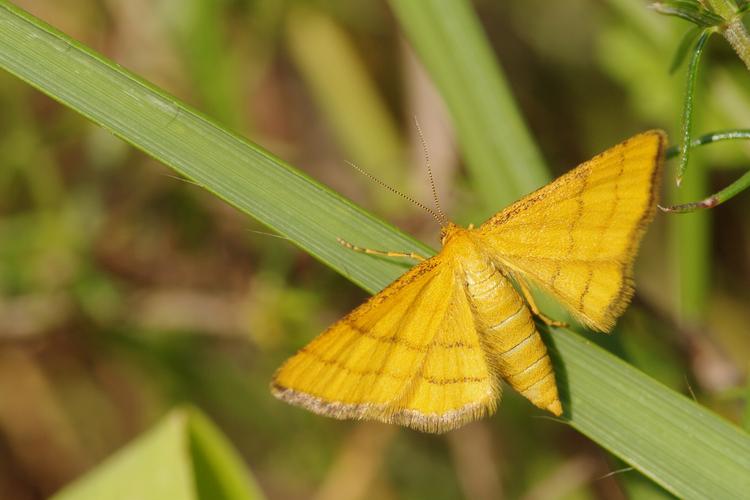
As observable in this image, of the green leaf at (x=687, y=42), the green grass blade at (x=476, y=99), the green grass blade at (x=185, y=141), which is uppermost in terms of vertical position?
the green leaf at (x=687, y=42)

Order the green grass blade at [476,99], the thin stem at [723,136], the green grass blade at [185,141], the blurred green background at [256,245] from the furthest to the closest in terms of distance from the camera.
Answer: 1. the blurred green background at [256,245]
2. the green grass blade at [476,99]
3. the green grass blade at [185,141]
4. the thin stem at [723,136]

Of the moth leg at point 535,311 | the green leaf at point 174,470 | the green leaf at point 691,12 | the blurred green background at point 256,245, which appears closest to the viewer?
the green leaf at point 691,12

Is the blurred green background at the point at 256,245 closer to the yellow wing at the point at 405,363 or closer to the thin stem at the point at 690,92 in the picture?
the yellow wing at the point at 405,363

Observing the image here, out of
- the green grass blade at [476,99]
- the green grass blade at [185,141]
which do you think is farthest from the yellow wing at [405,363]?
the green grass blade at [476,99]

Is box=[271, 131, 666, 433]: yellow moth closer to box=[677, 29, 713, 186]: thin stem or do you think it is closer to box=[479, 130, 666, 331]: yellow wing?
box=[479, 130, 666, 331]: yellow wing

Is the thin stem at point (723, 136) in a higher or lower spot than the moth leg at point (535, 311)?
higher

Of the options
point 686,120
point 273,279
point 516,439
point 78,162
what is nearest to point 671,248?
point 516,439

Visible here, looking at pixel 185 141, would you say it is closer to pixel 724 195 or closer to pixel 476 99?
pixel 476 99

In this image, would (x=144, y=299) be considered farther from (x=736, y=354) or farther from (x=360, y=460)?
(x=736, y=354)
